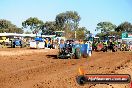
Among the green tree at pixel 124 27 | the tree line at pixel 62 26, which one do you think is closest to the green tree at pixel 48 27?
the tree line at pixel 62 26

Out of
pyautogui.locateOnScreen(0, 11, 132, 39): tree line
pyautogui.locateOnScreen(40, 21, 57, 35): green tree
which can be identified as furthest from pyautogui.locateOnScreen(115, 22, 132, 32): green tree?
pyautogui.locateOnScreen(40, 21, 57, 35): green tree

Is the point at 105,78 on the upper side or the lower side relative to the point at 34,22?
lower

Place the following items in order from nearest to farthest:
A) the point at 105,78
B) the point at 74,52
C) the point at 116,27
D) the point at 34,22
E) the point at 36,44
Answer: the point at 105,78 < the point at 74,52 < the point at 36,44 < the point at 34,22 < the point at 116,27

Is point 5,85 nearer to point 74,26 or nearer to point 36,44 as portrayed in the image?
point 36,44

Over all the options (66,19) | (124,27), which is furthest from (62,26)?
(124,27)

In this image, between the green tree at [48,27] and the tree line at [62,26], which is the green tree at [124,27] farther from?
the green tree at [48,27]

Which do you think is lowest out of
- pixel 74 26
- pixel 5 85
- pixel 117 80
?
pixel 5 85

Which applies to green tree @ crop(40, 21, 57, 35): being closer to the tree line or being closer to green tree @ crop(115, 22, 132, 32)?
the tree line

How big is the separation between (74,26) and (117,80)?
85820 mm

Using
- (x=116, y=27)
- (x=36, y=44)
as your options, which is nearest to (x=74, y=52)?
(x=36, y=44)

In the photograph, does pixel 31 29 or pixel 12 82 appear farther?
pixel 31 29

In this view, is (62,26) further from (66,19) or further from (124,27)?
(124,27)

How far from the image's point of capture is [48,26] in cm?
10725

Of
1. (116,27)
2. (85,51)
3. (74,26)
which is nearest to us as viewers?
(85,51)
